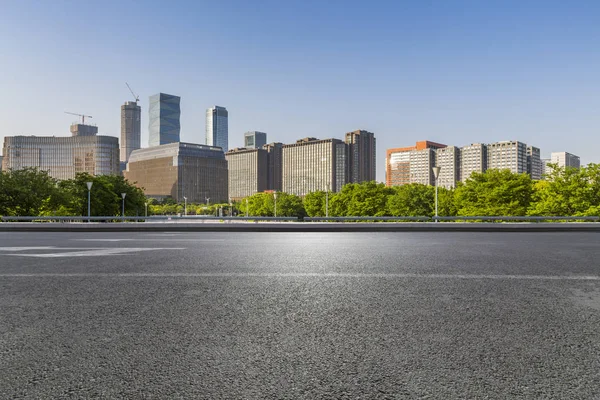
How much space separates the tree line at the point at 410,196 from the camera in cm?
4022

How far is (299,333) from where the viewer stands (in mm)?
4129

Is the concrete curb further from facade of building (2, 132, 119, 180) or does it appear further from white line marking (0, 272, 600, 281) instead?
facade of building (2, 132, 119, 180)

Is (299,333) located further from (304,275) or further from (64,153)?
(64,153)

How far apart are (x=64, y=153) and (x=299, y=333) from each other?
685 feet

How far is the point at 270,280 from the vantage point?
23.1 feet

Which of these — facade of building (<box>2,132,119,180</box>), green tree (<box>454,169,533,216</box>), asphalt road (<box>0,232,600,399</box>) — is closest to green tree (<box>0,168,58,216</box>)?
asphalt road (<box>0,232,600,399</box>)

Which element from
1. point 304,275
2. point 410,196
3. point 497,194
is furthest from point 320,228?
point 410,196

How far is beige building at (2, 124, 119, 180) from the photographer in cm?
18388

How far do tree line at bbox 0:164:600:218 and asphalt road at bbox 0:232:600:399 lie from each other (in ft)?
123

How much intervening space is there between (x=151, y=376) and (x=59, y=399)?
1.86ft

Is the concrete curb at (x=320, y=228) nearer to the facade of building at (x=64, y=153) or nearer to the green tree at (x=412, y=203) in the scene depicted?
the green tree at (x=412, y=203)

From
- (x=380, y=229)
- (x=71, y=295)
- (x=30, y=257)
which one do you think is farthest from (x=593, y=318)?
(x=380, y=229)

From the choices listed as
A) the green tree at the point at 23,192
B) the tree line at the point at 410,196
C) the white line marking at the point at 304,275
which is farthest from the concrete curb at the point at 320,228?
the tree line at the point at 410,196

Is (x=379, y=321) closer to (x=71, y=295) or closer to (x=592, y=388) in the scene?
(x=592, y=388)
